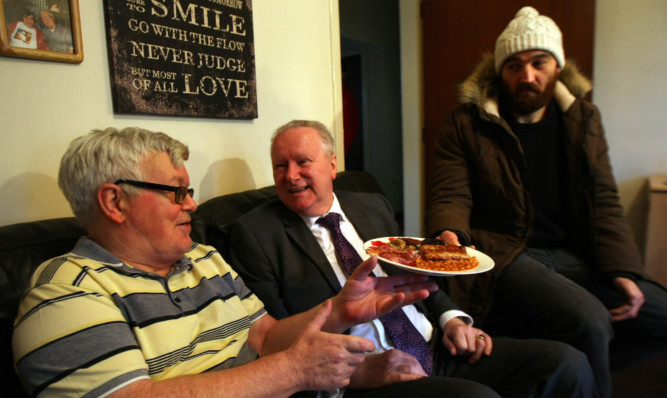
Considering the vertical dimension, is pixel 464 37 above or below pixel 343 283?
above

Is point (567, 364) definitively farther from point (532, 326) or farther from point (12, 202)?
point (12, 202)

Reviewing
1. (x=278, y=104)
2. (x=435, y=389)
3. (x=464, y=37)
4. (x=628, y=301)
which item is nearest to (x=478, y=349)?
(x=435, y=389)

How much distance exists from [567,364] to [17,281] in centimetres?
145

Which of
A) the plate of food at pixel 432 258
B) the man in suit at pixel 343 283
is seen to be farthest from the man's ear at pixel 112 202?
the plate of food at pixel 432 258

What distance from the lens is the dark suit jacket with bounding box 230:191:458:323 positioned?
1.21m

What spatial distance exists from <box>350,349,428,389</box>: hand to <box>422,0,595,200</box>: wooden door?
8.34 ft

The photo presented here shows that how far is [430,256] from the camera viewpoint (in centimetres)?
103

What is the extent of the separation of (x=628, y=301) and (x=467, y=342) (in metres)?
0.75

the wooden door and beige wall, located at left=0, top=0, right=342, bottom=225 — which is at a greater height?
the wooden door

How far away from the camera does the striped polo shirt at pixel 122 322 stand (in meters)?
0.67

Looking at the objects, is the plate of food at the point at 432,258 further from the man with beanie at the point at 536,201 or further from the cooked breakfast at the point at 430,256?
Result: the man with beanie at the point at 536,201

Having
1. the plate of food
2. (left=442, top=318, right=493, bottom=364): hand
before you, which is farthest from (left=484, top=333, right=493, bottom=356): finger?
the plate of food

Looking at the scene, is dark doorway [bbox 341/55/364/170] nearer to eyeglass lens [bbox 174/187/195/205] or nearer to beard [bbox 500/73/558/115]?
beard [bbox 500/73/558/115]

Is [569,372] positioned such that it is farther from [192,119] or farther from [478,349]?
[192,119]
